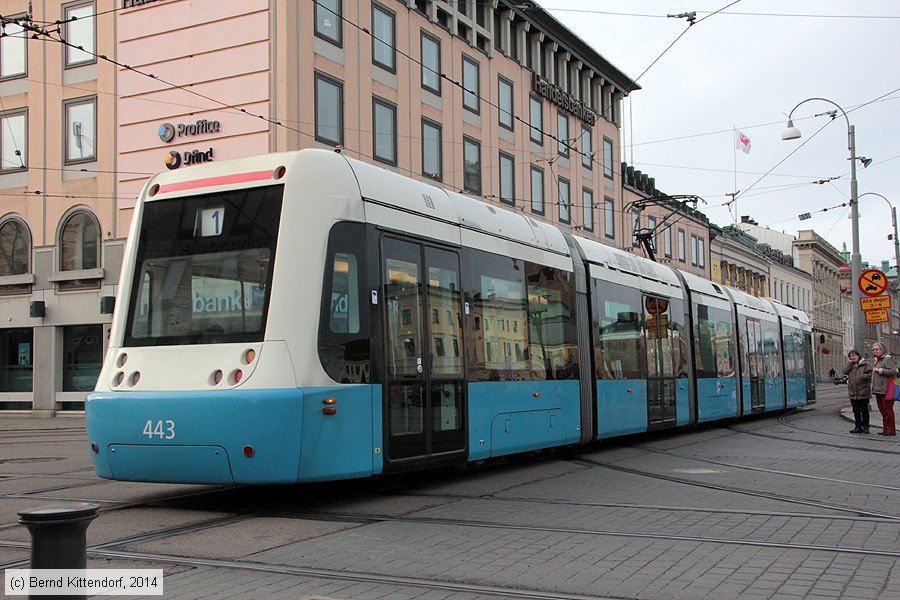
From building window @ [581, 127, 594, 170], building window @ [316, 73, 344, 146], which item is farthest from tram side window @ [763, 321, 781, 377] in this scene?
building window @ [581, 127, 594, 170]

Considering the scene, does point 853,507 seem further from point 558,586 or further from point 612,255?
point 612,255

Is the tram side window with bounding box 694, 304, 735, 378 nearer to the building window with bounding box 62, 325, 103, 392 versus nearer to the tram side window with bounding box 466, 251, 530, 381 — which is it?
the tram side window with bounding box 466, 251, 530, 381

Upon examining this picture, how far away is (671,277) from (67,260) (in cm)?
1963

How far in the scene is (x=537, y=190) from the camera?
38.6 meters

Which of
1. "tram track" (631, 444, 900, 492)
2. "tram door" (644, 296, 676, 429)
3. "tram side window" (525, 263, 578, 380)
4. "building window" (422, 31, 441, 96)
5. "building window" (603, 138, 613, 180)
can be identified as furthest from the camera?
"building window" (603, 138, 613, 180)

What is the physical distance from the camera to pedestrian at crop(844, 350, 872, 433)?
1812 centimetres

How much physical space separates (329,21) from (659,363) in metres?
14.6

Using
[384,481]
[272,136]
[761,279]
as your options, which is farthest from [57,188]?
[761,279]

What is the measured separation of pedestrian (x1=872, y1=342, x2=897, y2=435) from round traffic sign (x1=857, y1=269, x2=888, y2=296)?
547 centimetres

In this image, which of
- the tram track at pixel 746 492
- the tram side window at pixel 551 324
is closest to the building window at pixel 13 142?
the tram side window at pixel 551 324

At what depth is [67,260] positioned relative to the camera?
30594 millimetres

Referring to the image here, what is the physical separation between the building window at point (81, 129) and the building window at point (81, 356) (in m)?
5.19

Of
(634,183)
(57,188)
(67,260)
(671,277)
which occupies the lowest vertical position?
(671,277)

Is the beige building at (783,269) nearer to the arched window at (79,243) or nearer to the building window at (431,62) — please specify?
the building window at (431,62)
